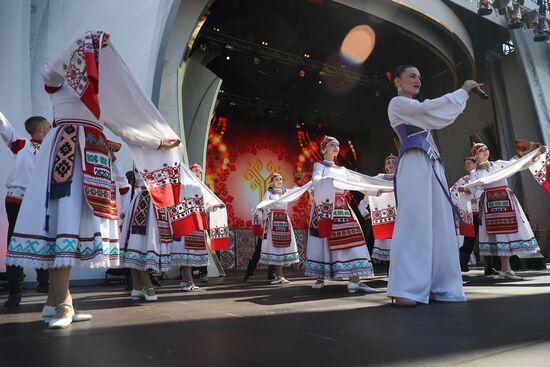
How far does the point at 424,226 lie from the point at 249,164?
30.1ft

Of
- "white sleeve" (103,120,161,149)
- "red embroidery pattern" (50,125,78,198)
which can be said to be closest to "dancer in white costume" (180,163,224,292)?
"white sleeve" (103,120,161,149)

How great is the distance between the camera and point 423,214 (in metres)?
2.52

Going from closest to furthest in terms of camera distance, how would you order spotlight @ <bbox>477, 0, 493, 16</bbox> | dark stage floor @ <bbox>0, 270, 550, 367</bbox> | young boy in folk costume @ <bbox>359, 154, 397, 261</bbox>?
1. dark stage floor @ <bbox>0, 270, 550, 367</bbox>
2. young boy in folk costume @ <bbox>359, 154, 397, 261</bbox>
3. spotlight @ <bbox>477, 0, 493, 16</bbox>

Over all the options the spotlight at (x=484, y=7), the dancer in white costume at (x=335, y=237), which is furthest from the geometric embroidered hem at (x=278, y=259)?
the spotlight at (x=484, y=7)

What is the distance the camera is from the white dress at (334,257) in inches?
143

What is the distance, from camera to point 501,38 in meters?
10.9

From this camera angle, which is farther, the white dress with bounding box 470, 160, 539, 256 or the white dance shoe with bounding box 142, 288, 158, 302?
the white dress with bounding box 470, 160, 539, 256

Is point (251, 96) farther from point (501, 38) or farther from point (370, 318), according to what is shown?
point (370, 318)

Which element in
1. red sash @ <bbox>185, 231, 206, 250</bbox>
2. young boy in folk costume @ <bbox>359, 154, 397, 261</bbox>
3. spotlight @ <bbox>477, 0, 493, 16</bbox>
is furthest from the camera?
spotlight @ <bbox>477, 0, 493, 16</bbox>

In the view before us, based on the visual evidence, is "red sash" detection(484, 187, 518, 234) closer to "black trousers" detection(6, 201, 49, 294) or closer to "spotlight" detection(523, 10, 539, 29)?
"black trousers" detection(6, 201, 49, 294)

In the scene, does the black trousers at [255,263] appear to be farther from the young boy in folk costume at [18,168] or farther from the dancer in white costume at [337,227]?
the young boy in folk costume at [18,168]

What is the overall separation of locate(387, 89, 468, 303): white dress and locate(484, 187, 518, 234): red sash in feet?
8.35

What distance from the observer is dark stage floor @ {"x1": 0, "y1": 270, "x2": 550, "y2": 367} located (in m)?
1.26

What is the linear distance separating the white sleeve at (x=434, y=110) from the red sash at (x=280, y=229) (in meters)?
3.53
